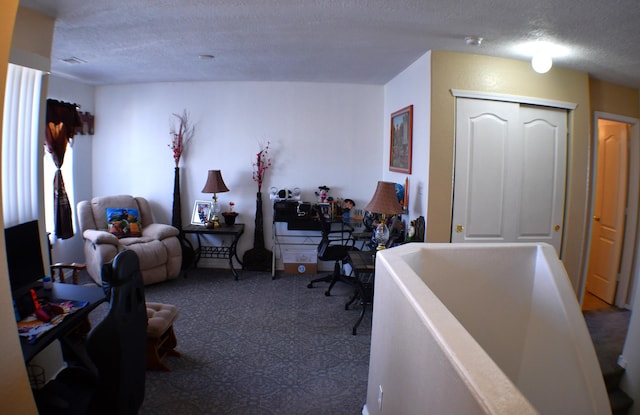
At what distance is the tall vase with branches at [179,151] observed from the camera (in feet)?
15.1

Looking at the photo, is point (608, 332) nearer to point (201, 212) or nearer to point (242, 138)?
point (242, 138)

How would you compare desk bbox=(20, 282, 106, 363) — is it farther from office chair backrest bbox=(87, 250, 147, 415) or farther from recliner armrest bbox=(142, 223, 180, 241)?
recliner armrest bbox=(142, 223, 180, 241)

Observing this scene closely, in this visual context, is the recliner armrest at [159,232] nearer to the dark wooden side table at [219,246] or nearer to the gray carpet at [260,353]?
the dark wooden side table at [219,246]

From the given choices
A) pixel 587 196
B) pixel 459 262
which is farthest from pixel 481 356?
pixel 587 196

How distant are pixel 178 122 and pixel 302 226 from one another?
7.44ft

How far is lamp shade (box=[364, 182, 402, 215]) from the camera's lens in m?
3.24

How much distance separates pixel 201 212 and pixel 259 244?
0.92 m

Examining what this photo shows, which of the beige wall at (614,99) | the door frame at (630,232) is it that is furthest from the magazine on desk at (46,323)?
the beige wall at (614,99)

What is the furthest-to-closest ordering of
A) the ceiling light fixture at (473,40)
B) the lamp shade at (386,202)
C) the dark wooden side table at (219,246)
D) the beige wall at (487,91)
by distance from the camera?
the dark wooden side table at (219,246)
the lamp shade at (386,202)
the beige wall at (487,91)
the ceiling light fixture at (473,40)

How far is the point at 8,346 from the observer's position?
125 centimetres

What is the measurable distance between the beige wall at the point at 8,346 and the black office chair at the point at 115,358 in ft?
0.75

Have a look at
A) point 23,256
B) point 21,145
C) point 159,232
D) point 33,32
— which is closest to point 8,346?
point 23,256

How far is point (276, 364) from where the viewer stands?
259 centimetres

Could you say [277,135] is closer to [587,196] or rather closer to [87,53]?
[87,53]
